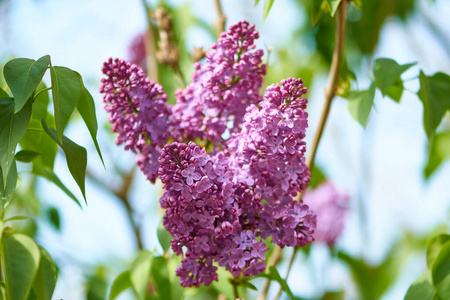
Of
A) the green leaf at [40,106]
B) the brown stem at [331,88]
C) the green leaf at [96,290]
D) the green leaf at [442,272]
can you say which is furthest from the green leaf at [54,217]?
the green leaf at [442,272]

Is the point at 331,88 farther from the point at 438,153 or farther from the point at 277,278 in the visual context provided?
the point at 438,153

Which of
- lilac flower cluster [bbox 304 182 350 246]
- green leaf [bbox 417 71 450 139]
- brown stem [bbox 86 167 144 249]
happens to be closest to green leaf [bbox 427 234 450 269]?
green leaf [bbox 417 71 450 139]

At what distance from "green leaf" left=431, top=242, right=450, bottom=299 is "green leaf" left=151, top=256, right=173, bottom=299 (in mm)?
484

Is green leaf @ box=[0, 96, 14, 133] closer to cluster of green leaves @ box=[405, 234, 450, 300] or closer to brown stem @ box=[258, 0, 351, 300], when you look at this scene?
brown stem @ box=[258, 0, 351, 300]

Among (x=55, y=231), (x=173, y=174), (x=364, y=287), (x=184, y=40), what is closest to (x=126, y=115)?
(x=173, y=174)

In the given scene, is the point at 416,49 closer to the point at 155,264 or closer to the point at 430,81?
the point at 430,81

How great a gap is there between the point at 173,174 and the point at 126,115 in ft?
0.63

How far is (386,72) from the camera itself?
116 centimetres

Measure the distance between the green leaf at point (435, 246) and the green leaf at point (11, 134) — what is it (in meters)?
0.77

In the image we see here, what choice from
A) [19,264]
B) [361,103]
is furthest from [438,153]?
[19,264]

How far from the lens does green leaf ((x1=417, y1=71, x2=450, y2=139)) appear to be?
123cm

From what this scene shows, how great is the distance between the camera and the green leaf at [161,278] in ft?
3.69

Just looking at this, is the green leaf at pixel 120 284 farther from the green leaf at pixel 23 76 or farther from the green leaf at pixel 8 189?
the green leaf at pixel 23 76

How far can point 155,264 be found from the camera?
3.82 feet
